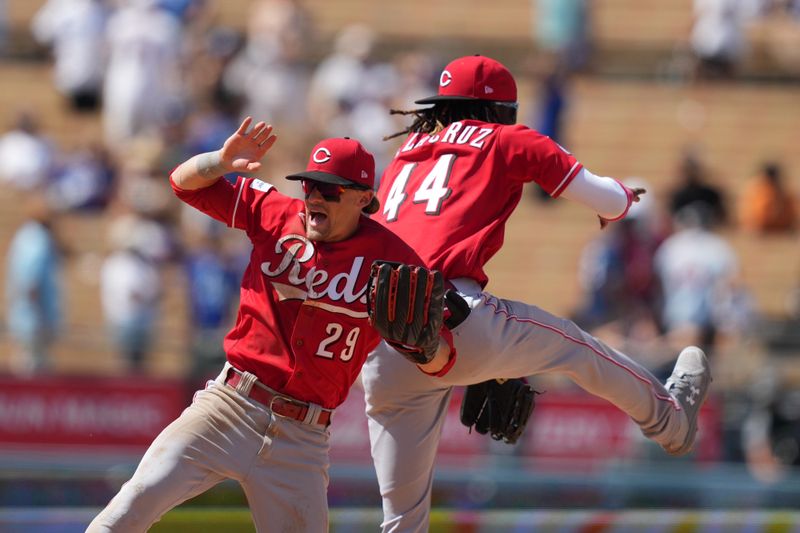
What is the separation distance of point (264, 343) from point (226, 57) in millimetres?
9467

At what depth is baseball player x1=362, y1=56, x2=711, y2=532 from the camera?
6.23 metres

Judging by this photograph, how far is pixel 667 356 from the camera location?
1186cm

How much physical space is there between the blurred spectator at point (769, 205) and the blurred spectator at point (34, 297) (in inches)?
248

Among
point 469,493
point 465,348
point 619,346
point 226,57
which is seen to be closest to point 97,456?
point 469,493

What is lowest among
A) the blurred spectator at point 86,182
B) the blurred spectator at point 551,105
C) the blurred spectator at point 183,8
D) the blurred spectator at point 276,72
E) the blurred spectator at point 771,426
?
the blurred spectator at point 771,426

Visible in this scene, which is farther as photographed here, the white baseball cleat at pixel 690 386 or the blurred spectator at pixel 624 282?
the blurred spectator at pixel 624 282

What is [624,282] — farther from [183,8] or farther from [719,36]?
[183,8]

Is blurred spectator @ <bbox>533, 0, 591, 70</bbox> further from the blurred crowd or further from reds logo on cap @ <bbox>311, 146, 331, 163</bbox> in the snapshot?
reds logo on cap @ <bbox>311, 146, 331, 163</bbox>

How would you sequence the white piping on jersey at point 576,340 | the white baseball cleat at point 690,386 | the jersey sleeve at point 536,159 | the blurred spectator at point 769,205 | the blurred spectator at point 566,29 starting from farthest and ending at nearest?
the blurred spectator at point 566,29 < the blurred spectator at point 769,205 < the white baseball cleat at point 690,386 < the white piping on jersey at point 576,340 < the jersey sleeve at point 536,159

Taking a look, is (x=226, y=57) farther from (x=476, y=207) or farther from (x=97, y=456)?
(x=476, y=207)

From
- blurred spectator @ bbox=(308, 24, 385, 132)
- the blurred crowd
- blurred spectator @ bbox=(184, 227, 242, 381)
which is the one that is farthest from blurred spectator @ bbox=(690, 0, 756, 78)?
blurred spectator @ bbox=(184, 227, 242, 381)

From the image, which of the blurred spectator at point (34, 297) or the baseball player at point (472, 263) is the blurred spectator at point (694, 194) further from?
the baseball player at point (472, 263)

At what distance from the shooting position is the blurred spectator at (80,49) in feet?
49.8

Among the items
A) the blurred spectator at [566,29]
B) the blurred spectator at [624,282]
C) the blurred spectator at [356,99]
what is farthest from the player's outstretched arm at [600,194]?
the blurred spectator at [566,29]
